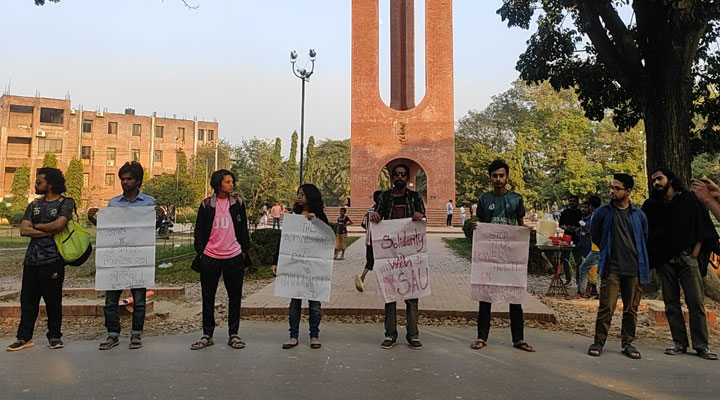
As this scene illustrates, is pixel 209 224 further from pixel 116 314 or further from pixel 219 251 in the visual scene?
pixel 116 314

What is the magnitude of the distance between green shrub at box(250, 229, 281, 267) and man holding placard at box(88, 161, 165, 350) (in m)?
A: 6.04

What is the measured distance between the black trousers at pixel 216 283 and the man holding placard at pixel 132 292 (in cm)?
67

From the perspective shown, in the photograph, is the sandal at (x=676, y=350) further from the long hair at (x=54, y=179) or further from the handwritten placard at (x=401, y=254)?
the long hair at (x=54, y=179)

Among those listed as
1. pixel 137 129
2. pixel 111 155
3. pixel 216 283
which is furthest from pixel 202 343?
pixel 137 129

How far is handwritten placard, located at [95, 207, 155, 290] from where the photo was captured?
5.37 metres

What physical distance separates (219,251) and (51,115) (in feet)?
208

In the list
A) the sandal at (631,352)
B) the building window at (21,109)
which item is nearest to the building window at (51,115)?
the building window at (21,109)

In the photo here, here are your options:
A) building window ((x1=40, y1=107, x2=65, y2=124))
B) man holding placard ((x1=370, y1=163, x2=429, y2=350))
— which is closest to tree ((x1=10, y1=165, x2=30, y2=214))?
building window ((x1=40, y1=107, x2=65, y2=124))

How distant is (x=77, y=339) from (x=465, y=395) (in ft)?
13.8

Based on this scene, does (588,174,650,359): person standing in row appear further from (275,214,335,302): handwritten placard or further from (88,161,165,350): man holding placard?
(88,161,165,350): man holding placard

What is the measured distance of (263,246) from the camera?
11992 millimetres

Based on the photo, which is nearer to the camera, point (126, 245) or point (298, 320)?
point (298, 320)

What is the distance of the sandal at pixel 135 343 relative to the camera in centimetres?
504

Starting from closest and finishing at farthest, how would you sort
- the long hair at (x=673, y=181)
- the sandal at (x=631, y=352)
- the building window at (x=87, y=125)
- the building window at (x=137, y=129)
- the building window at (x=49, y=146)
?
the sandal at (x=631, y=352) → the long hair at (x=673, y=181) → the building window at (x=49, y=146) → the building window at (x=87, y=125) → the building window at (x=137, y=129)
